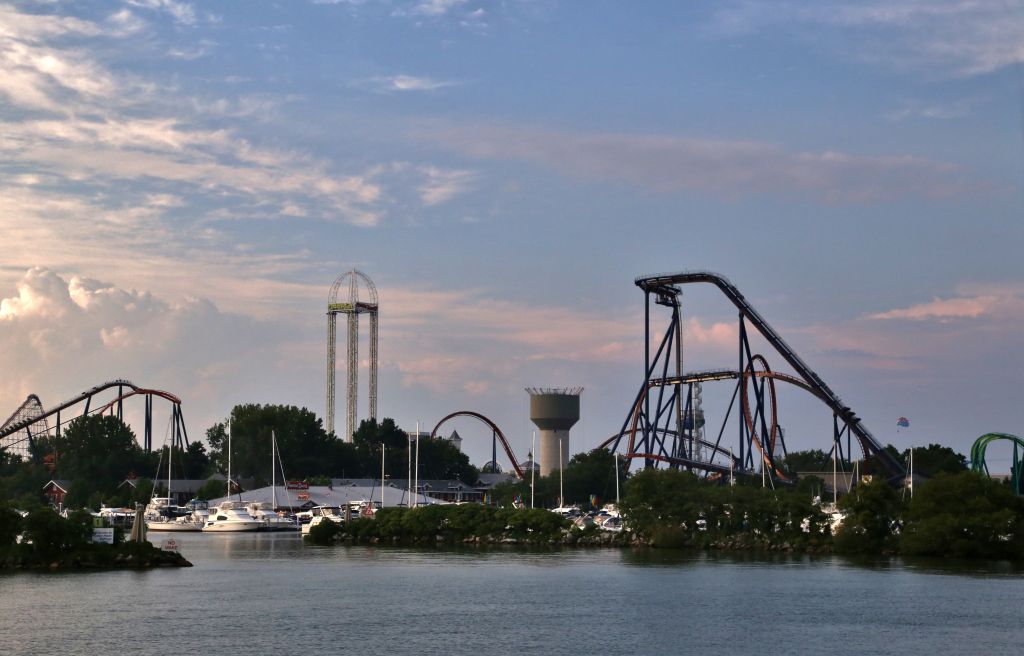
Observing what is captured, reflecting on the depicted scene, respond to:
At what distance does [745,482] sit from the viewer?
119750 mm

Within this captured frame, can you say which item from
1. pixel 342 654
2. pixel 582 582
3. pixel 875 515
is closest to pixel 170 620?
pixel 342 654

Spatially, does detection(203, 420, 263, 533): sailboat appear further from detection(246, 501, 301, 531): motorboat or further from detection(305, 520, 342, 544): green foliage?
detection(305, 520, 342, 544): green foliage

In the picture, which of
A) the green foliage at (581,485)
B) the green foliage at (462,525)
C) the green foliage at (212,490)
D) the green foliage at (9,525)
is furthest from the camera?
the green foliage at (212,490)

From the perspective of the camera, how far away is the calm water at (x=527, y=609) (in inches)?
1839

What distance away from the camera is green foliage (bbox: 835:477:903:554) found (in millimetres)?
82562

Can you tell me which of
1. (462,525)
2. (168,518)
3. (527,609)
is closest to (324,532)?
(462,525)

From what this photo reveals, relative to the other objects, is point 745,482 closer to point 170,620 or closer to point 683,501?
point 683,501

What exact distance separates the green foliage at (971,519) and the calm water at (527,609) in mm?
4034

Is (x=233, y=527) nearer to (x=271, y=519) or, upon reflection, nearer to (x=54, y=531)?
(x=271, y=519)

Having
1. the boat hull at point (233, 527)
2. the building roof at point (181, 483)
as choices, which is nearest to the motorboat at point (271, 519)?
the boat hull at point (233, 527)

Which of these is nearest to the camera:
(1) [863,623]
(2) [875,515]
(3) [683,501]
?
(1) [863,623]

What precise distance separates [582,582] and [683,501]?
84.0 ft

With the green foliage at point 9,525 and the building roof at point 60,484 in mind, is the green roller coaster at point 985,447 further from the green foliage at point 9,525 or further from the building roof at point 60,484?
the building roof at point 60,484

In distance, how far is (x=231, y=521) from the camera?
14000 centimetres
